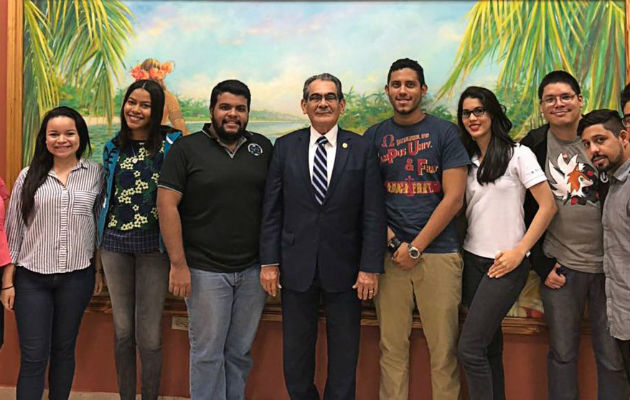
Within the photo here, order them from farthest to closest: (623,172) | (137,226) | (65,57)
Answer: (65,57) → (137,226) → (623,172)

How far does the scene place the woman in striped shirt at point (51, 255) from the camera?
2025 millimetres

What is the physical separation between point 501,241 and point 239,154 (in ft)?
4.09

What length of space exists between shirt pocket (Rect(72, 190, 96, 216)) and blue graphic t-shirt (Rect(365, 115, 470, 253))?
1.39 m

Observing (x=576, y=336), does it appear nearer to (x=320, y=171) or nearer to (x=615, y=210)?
(x=615, y=210)

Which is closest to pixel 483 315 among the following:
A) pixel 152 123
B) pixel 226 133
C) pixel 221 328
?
pixel 221 328

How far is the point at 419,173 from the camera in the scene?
6.86 feet

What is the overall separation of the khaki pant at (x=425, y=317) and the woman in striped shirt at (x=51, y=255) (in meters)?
1.43

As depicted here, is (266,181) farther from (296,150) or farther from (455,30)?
(455,30)

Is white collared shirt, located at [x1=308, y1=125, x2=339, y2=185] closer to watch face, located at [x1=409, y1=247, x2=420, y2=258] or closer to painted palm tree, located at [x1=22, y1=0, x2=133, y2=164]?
watch face, located at [x1=409, y1=247, x2=420, y2=258]

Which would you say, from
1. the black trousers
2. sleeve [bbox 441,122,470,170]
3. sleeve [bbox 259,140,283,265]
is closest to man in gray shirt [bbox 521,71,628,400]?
sleeve [bbox 441,122,470,170]

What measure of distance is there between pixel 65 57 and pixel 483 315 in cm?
267

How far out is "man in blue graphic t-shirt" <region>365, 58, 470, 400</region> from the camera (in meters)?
2.07

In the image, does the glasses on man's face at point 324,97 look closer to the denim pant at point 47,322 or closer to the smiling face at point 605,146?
the smiling face at point 605,146

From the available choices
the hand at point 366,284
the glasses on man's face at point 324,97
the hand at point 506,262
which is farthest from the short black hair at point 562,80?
the hand at point 366,284
